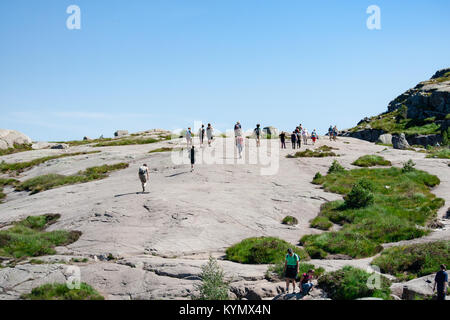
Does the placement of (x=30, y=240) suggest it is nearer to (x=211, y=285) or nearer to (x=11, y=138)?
(x=211, y=285)

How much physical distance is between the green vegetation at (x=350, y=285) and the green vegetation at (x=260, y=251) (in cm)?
316

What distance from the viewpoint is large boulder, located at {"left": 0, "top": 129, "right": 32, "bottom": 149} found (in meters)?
78.8

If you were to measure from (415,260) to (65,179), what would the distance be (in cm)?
3390

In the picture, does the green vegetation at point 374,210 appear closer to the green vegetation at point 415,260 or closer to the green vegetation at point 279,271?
the green vegetation at point 415,260

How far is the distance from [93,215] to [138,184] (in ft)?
29.7

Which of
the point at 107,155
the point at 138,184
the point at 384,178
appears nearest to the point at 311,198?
the point at 384,178

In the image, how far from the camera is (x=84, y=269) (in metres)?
17.7

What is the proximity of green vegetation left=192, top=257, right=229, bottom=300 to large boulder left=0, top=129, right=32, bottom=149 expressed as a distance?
245 ft

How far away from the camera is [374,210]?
2731 centimetres

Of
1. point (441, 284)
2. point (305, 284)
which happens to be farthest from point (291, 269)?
point (441, 284)

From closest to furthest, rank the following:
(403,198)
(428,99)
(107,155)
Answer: (403,198) < (107,155) < (428,99)

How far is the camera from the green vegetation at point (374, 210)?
21.7 meters

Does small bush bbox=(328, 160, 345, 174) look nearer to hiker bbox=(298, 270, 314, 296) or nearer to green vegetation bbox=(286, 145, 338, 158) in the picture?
green vegetation bbox=(286, 145, 338, 158)
